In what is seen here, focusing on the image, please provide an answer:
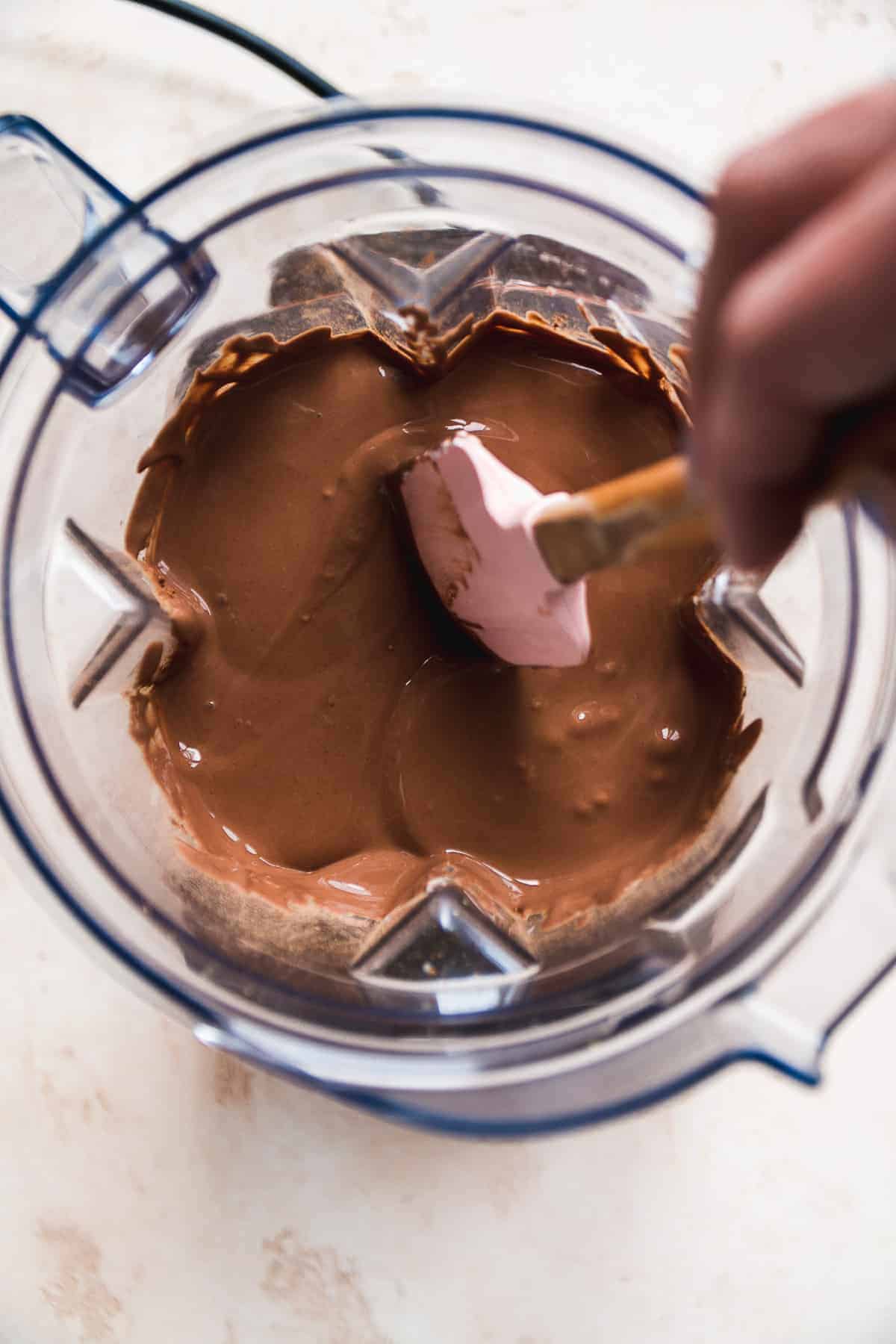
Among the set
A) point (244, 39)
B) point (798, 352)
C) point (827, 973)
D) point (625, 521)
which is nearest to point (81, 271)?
point (244, 39)

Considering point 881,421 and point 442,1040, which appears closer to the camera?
point 881,421

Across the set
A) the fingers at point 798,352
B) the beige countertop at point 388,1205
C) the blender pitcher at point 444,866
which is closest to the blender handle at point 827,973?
the blender pitcher at point 444,866

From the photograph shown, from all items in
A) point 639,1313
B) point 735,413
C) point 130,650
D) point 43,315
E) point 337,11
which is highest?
point 337,11

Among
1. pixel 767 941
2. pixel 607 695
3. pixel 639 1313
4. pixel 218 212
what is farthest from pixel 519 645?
pixel 639 1313

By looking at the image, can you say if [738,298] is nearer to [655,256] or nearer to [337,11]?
[655,256]

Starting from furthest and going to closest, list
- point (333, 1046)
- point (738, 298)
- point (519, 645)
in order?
point (519, 645), point (333, 1046), point (738, 298)

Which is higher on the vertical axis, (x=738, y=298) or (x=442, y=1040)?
(x=738, y=298)
